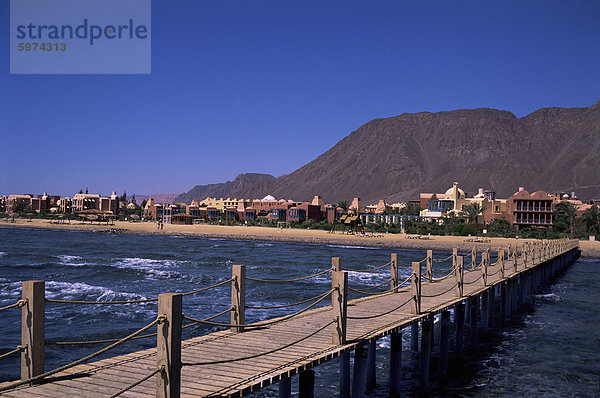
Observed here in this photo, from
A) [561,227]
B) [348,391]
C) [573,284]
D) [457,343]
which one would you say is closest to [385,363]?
[457,343]

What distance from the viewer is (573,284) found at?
3356 cm

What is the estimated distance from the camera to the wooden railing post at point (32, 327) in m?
6.52

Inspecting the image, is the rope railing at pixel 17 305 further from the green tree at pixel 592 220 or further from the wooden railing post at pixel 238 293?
the green tree at pixel 592 220

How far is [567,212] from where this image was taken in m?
76.7

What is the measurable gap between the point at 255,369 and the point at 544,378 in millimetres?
9488

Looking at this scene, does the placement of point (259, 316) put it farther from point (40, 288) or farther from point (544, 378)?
point (40, 288)

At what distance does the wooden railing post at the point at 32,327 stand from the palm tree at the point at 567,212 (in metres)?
76.1

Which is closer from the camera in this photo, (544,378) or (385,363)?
(544,378)

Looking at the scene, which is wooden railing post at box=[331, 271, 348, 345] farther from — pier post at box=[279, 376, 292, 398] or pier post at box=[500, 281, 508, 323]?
pier post at box=[500, 281, 508, 323]

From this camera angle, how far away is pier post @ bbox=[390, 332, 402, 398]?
1168 centimetres

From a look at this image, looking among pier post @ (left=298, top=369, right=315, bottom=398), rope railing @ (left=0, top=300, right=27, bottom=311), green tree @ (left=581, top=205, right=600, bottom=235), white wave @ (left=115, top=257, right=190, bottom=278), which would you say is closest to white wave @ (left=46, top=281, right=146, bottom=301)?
white wave @ (left=115, top=257, right=190, bottom=278)

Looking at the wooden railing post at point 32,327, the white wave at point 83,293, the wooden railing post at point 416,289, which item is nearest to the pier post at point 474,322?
the wooden railing post at point 416,289

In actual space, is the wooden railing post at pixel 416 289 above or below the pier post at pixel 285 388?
above

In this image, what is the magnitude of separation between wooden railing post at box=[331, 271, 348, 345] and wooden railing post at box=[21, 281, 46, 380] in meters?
4.57
